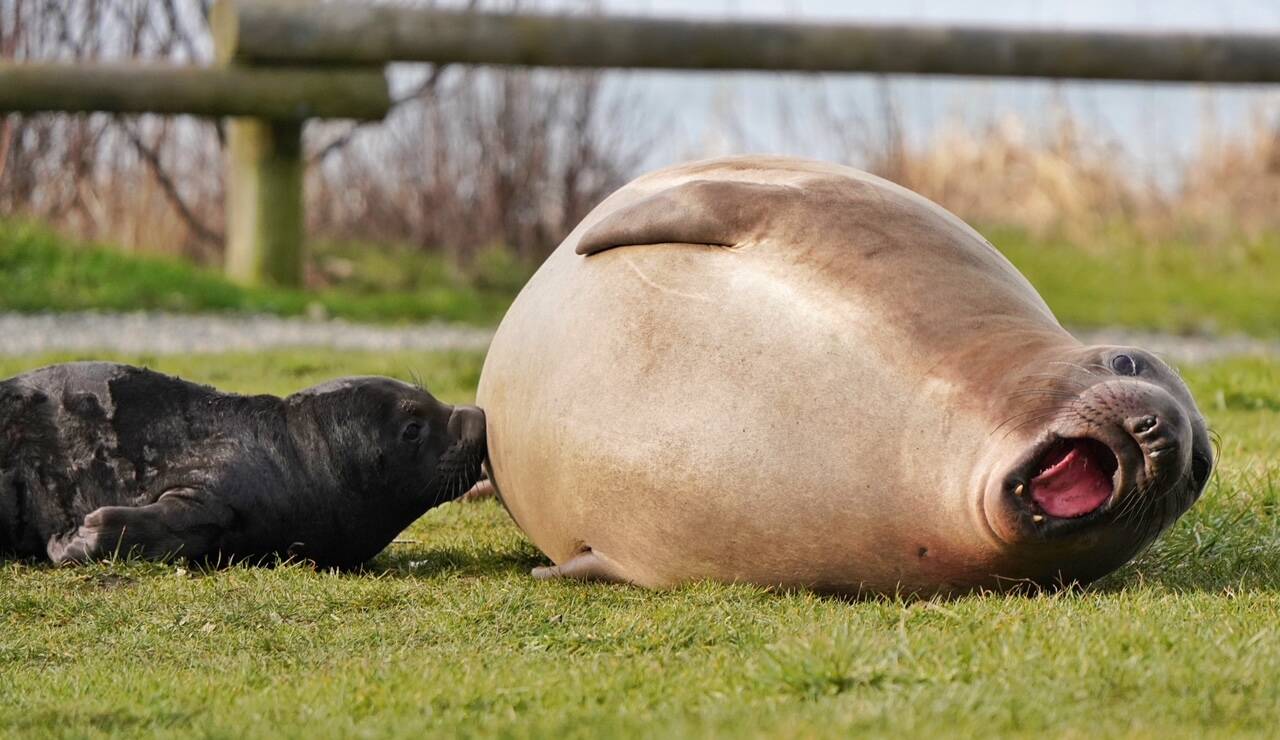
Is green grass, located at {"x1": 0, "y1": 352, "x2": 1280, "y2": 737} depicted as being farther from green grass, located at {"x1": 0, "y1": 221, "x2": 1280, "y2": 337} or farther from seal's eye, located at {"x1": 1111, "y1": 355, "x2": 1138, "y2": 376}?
green grass, located at {"x1": 0, "y1": 221, "x2": 1280, "y2": 337}

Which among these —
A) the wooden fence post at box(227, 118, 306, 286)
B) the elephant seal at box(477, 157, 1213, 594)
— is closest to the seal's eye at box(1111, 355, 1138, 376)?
the elephant seal at box(477, 157, 1213, 594)

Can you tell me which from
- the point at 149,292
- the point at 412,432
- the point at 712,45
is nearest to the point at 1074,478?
the point at 412,432

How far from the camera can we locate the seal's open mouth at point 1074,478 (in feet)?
12.8

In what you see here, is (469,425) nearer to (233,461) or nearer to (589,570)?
(233,461)

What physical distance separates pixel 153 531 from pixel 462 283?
336 inches

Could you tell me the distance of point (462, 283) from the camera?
43.9ft

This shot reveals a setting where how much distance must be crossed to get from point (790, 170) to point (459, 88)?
943 cm

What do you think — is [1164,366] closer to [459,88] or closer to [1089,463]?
[1089,463]

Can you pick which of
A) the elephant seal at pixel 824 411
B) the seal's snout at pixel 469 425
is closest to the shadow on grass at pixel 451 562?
the elephant seal at pixel 824 411

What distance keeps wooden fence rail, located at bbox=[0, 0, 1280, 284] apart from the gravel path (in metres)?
1.08

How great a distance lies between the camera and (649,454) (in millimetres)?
4277

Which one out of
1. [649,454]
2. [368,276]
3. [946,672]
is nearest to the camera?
[946,672]

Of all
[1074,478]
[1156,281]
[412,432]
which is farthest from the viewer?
[1156,281]

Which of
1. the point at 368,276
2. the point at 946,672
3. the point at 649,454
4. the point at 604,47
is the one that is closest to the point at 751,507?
the point at 649,454
